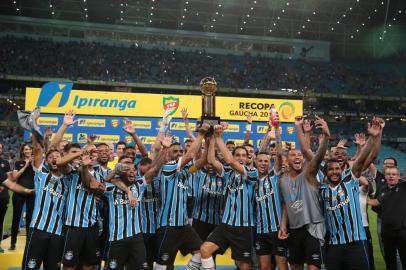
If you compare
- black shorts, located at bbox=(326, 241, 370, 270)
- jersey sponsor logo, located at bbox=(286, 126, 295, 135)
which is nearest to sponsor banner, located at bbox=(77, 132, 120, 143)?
jersey sponsor logo, located at bbox=(286, 126, 295, 135)

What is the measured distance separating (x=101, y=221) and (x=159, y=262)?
1.44 metres

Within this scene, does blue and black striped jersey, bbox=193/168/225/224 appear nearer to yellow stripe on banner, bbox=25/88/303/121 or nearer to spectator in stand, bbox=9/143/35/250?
spectator in stand, bbox=9/143/35/250

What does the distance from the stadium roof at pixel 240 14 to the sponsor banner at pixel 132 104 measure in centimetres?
1854

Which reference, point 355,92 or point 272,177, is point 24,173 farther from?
point 355,92

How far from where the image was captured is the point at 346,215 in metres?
4.98

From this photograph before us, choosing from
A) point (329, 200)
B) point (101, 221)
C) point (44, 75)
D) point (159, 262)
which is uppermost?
point (44, 75)

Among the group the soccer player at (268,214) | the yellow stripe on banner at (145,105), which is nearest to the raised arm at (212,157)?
the soccer player at (268,214)

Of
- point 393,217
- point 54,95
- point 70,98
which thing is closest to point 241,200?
point 393,217

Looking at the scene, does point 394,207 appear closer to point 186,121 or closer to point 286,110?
point 186,121

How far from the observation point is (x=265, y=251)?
5879 mm

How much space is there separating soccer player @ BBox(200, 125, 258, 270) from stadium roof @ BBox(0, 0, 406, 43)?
27.7 m

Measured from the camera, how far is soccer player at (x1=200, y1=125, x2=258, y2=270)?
5656mm

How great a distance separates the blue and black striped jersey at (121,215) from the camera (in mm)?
5242

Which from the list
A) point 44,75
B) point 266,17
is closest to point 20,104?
point 44,75
